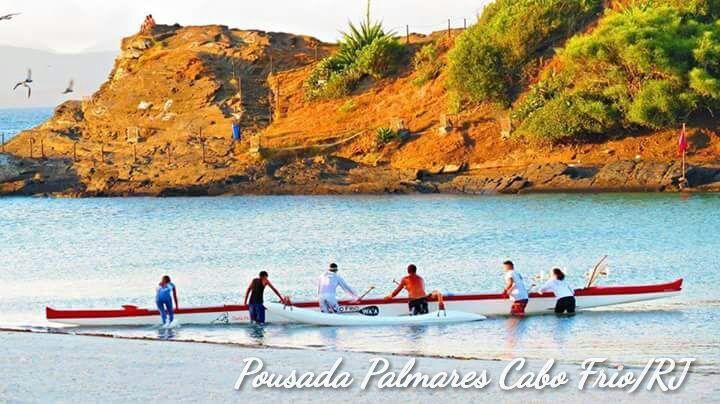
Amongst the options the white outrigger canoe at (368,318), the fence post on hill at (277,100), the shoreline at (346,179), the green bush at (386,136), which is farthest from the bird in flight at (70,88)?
the fence post on hill at (277,100)

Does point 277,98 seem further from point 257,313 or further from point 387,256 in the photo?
point 257,313

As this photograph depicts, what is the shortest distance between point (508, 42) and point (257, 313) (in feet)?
150

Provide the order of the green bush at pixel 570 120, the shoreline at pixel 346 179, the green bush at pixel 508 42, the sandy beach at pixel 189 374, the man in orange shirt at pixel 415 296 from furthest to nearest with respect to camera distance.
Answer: the green bush at pixel 508 42, the green bush at pixel 570 120, the shoreline at pixel 346 179, the man in orange shirt at pixel 415 296, the sandy beach at pixel 189 374

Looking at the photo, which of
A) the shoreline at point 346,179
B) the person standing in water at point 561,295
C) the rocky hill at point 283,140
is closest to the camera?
the person standing in water at point 561,295

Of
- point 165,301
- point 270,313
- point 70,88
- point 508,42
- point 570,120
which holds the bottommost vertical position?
point 270,313

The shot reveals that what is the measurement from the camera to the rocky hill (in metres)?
67.7

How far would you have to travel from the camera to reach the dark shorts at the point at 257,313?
1286 inches

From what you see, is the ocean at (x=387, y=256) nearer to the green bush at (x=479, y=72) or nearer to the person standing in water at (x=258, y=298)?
the person standing in water at (x=258, y=298)

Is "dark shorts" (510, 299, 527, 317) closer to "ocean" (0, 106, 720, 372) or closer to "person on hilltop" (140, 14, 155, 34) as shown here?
"ocean" (0, 106, 720, 372)

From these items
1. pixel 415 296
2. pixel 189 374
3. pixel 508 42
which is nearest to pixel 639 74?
pixel 508 42

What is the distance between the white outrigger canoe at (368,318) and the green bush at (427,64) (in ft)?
161

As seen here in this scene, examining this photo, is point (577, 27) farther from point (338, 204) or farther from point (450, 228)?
point (450, 228)

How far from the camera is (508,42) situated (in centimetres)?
7631

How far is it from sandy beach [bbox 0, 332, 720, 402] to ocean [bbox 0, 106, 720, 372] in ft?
10.4
